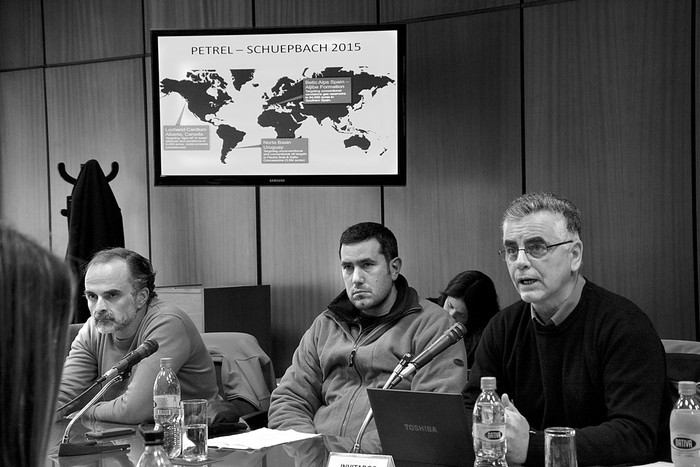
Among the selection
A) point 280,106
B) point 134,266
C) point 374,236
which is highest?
point 280,106

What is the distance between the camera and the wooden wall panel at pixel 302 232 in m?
5.50

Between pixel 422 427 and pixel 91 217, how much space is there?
374 cm

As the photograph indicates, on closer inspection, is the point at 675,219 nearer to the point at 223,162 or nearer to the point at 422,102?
the point at 422,102

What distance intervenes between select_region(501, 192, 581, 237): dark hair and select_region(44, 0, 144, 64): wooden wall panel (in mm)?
4194

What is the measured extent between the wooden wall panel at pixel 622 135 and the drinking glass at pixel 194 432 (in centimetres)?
289

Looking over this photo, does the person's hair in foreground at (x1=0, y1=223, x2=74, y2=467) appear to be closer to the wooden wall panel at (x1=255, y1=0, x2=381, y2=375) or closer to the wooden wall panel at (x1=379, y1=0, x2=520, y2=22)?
the wooden wall panel at (x1=379, y1=0, x2=520, y2=22)

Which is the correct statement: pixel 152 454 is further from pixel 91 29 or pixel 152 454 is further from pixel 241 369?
pixel 91 29

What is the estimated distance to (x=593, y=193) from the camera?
15.4 ft

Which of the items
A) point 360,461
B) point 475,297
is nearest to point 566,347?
point 360,461

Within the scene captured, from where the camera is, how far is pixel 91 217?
5367mm

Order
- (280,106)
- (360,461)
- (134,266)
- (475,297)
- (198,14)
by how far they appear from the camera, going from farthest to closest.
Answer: (198,14)
(280,106)
(475,297)
(134,266)
(360,461)

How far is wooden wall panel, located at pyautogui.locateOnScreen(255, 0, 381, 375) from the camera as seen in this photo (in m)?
5.50

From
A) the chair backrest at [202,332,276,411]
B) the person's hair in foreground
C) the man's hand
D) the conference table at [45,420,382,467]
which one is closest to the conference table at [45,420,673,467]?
the conference table at [45,420,382,467]

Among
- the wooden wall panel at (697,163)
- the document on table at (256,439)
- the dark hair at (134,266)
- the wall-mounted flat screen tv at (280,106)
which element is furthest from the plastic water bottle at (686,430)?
the wall-mounted flat screen tv at (280,106)
